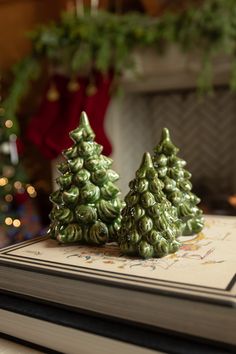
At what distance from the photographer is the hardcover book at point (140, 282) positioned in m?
0.47

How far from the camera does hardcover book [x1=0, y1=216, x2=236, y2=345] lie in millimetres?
466

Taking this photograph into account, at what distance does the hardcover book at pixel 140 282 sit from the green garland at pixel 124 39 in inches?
62.3

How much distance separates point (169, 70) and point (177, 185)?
5.52 ft

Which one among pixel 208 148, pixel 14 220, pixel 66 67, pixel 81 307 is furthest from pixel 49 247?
pixel 208 148

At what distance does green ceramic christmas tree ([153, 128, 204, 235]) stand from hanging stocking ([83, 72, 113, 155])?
152cm

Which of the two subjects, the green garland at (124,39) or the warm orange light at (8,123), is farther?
the warm orange light at (8,123)

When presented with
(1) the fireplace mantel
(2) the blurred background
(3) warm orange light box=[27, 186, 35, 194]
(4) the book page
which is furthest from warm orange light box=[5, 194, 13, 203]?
(4) the book page

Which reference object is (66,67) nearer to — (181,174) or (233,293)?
(181,174)

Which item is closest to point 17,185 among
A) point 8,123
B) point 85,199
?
point 8,123

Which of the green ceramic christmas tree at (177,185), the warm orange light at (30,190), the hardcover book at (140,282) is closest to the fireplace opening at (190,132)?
the warm orange light at (30,190)

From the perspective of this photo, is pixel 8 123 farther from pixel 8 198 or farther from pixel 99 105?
pixel 99 105

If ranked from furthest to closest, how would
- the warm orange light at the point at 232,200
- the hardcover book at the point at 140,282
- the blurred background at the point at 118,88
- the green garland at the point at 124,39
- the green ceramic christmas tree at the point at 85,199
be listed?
the warm orange light at the point at 232,200
the blurred background at the point at 118,88
the green garland at the point at 124,39
the green ceramic christmas tree at the point at 85,199
the hardcover book at the point at 140,282

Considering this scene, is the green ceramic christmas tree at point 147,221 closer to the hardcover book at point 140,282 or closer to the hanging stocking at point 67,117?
the hardcover book at point 140,282

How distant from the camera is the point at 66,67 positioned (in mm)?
2469
